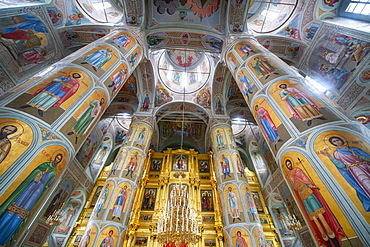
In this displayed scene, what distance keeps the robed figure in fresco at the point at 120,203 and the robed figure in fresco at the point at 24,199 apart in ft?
14.1

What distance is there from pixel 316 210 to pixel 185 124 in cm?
1346

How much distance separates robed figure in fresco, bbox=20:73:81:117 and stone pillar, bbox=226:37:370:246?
5.68m

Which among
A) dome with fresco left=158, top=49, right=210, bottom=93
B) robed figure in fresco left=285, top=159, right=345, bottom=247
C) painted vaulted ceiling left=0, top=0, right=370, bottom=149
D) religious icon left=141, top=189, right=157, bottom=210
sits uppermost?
dome with fresco left=158, top=49, right=210, bottom=93

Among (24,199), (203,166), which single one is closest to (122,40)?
(24,199)

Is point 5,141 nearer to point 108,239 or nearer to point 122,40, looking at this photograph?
point 108,239

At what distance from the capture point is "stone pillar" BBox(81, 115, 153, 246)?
6.65 metres

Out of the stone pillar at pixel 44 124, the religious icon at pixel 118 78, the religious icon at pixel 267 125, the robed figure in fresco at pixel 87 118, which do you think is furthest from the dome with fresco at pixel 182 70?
the religious icon at pixel 267 125

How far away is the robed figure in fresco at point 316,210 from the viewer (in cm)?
269

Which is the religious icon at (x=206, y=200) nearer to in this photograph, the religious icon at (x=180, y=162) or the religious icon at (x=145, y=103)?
the religious icon at (x=180, y=162)

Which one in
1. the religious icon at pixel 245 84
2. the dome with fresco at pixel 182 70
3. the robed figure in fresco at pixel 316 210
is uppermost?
the dome with fresco at pixel 182 70

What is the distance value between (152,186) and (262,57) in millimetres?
11157

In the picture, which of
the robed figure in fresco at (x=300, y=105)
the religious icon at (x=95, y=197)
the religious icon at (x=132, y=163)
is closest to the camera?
the robed figure in fresco at (x=300, y=105)

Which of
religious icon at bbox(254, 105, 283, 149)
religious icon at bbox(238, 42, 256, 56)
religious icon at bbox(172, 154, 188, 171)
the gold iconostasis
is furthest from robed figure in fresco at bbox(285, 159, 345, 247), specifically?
religious icon at bbox(172, 154, 188, 171)

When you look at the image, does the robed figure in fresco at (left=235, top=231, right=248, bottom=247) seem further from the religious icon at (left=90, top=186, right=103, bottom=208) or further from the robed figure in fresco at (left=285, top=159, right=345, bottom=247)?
the religious icon at (left=90, top=186, right=103, bottom=208)
